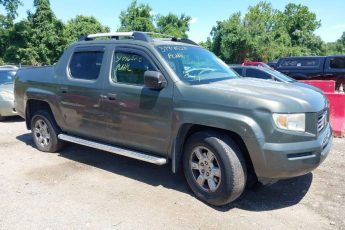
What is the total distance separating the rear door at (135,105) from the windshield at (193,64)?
0.22 m

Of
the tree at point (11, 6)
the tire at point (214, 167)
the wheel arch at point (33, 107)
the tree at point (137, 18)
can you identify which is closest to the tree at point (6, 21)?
the tree at point (11, 6)

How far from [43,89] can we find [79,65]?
924 millimetres

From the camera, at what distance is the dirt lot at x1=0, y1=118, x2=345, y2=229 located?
3.91 m

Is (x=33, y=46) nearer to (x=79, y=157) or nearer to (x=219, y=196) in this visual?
(x=79, y=157)

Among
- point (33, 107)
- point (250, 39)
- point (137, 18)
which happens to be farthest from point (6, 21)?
point (33, 107)

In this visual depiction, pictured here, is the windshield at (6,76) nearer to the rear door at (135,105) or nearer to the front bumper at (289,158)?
the rear door at (135,105)

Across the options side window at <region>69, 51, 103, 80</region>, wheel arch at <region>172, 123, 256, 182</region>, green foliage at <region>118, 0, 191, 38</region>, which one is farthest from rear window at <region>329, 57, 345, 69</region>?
green foliage at <region>118, 0, 191, 38</region>

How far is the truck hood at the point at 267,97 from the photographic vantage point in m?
3.80

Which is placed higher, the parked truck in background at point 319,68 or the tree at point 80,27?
the tree at point 80,27

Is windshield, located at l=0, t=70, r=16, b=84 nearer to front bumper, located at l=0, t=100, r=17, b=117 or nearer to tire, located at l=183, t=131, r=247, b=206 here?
front bumper, located at l=0, t=100, r=17, b=117

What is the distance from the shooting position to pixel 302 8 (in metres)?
63.9

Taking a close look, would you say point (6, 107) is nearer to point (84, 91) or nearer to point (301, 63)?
point (84, 91)

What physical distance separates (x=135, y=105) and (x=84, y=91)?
1074mm

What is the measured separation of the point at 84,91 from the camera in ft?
17.7
